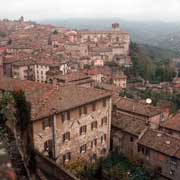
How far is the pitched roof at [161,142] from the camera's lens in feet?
88.4

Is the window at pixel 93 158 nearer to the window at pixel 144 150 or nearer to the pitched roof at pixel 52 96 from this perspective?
the window at pixel 144 150

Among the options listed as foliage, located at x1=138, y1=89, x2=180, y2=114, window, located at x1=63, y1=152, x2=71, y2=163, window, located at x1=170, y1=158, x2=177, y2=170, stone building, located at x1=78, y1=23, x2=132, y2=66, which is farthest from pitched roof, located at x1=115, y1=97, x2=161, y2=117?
stone building, located at x1=78, y1=23, x2=132, y2=66

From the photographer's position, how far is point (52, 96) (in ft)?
85.0

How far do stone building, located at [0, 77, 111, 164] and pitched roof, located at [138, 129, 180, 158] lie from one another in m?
4.19

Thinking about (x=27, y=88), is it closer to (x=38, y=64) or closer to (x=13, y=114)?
(x=13, y=114)

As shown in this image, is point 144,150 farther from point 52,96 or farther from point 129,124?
point 52,96

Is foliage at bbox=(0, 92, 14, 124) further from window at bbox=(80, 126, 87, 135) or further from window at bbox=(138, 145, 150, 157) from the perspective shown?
window at bbox=(138, 145, 150, 157)

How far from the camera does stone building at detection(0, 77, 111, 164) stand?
78.7 feet

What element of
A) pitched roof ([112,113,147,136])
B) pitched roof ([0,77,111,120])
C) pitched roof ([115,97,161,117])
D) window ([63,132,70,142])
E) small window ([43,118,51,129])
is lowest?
pitched roof ([112,113,147,136])

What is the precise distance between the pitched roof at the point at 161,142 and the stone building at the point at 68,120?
419cm

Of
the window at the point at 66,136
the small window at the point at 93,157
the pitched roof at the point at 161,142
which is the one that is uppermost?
the window at the point at 66,136

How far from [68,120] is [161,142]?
32.6ft

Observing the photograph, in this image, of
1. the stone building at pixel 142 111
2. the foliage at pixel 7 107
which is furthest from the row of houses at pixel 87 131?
the foliage at pixel 7 107

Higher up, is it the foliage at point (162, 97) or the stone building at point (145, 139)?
the stone building at point (145, 139)
